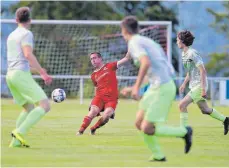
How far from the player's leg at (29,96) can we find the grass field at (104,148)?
0.35 metres

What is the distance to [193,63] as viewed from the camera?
17.0m

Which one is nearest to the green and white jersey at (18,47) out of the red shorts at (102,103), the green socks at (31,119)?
the green socks at (31,119)

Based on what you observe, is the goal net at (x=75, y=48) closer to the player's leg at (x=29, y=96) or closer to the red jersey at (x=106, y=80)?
the red jersey at (x=106, y=80)

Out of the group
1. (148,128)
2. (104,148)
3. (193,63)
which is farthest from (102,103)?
(148,128)

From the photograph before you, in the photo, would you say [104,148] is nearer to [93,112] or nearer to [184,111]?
[93,112]

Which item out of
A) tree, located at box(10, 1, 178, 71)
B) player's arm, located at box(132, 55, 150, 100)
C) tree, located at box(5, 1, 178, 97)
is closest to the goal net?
tree, located at box(5, 1, 178, 97)

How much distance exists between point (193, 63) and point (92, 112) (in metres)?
2.16

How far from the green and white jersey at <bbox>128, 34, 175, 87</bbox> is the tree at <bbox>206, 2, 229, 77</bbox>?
37691 mm

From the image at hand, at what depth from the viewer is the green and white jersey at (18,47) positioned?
1309 cm

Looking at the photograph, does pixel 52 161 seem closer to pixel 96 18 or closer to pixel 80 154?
pixel 80 154

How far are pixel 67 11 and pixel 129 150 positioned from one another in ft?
120

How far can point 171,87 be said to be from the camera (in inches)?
459

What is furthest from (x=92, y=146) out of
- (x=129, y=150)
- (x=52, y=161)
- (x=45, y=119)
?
(x=45, y=119)

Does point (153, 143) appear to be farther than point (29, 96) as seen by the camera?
No
